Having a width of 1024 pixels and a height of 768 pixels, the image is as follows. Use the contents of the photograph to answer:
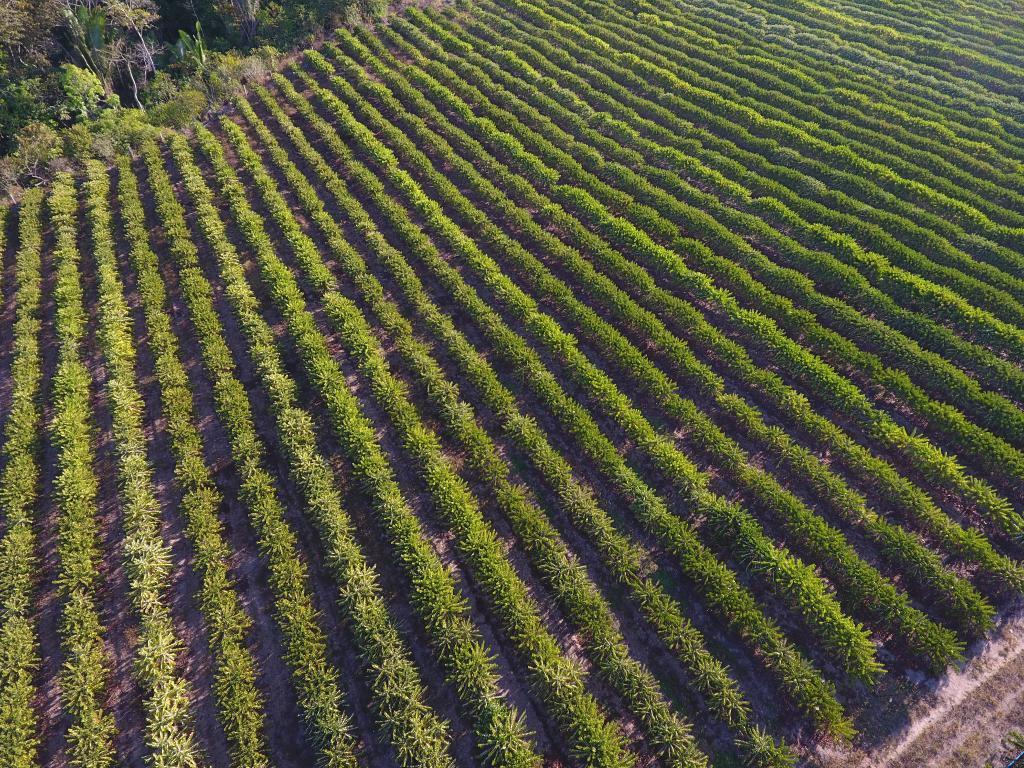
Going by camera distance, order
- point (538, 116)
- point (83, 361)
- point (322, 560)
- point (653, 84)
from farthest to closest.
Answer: point (653, 84) → point (538, 116) → point (83, 361) → point (322, 560)

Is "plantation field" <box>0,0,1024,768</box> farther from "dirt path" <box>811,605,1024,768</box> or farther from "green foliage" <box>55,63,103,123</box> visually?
"green foliage" <box>55,63,103,123</box>

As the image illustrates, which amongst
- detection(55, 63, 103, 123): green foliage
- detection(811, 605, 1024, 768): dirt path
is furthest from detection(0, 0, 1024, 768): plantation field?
detection(55, 63, 103, 123): green foliage

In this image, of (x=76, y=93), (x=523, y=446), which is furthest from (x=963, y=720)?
(x=76, y=93)

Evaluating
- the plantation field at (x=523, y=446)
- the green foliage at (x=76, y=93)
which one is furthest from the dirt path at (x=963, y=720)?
the green foliage at (x=76, y=93)

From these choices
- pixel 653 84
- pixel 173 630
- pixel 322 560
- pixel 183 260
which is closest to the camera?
pixel 173 630

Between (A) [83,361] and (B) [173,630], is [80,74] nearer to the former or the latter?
(A) [83,361]

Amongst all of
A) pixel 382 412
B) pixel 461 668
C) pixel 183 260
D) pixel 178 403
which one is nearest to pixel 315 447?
pixel 382 412
